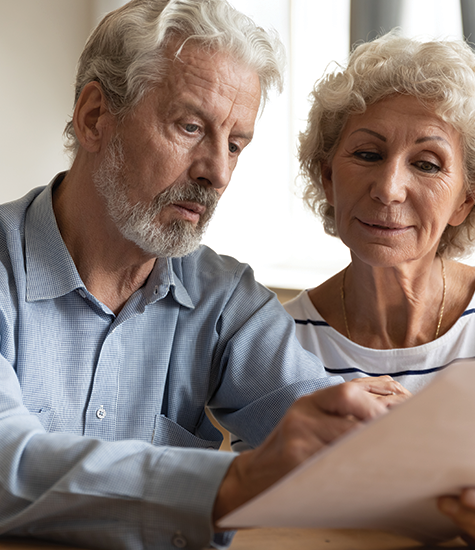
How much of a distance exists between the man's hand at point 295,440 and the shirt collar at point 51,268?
0.58 m

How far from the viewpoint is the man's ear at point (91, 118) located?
4.23 ft

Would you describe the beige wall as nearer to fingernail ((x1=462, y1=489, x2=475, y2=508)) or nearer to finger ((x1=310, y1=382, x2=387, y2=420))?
finger ((x1=310, y1=382, x2=387, y2=420))

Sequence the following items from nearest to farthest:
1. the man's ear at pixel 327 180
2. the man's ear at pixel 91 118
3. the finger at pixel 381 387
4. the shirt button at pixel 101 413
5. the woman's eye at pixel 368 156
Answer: the finger at pixel 381 387 < the shirt button at pixel 101 413 < the man's ear at pixel 91 118 < the woman's eye at pixel 368 156 < the man's ear at pixel 327 180

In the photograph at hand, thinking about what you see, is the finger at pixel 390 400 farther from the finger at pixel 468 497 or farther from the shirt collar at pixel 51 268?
the shirt collar at pixel 51 268

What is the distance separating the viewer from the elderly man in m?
1.13

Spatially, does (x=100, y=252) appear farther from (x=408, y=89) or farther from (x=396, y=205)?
(x=408, y=89)

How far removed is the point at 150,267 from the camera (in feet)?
4.25

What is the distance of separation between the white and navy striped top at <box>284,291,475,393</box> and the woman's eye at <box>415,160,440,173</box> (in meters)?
0.37

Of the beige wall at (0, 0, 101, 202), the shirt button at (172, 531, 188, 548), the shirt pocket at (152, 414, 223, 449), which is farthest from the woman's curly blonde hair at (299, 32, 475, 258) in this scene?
the beige wall at (0, 0, 101, 202)

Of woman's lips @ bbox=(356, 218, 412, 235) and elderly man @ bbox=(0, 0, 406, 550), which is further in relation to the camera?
woman's lips @ bbox=(356, 218, 412, 235)

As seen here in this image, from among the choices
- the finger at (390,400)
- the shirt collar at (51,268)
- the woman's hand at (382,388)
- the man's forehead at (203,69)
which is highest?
the man's forehead at (203,69)

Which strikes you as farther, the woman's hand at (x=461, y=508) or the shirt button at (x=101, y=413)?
the shirt button at (x=101, y=413)

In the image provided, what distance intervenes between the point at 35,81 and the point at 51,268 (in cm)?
252

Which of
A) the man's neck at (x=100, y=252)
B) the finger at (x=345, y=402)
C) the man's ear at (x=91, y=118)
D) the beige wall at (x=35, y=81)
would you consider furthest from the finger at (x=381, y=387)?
the beige wall at (x=35, y=81)
